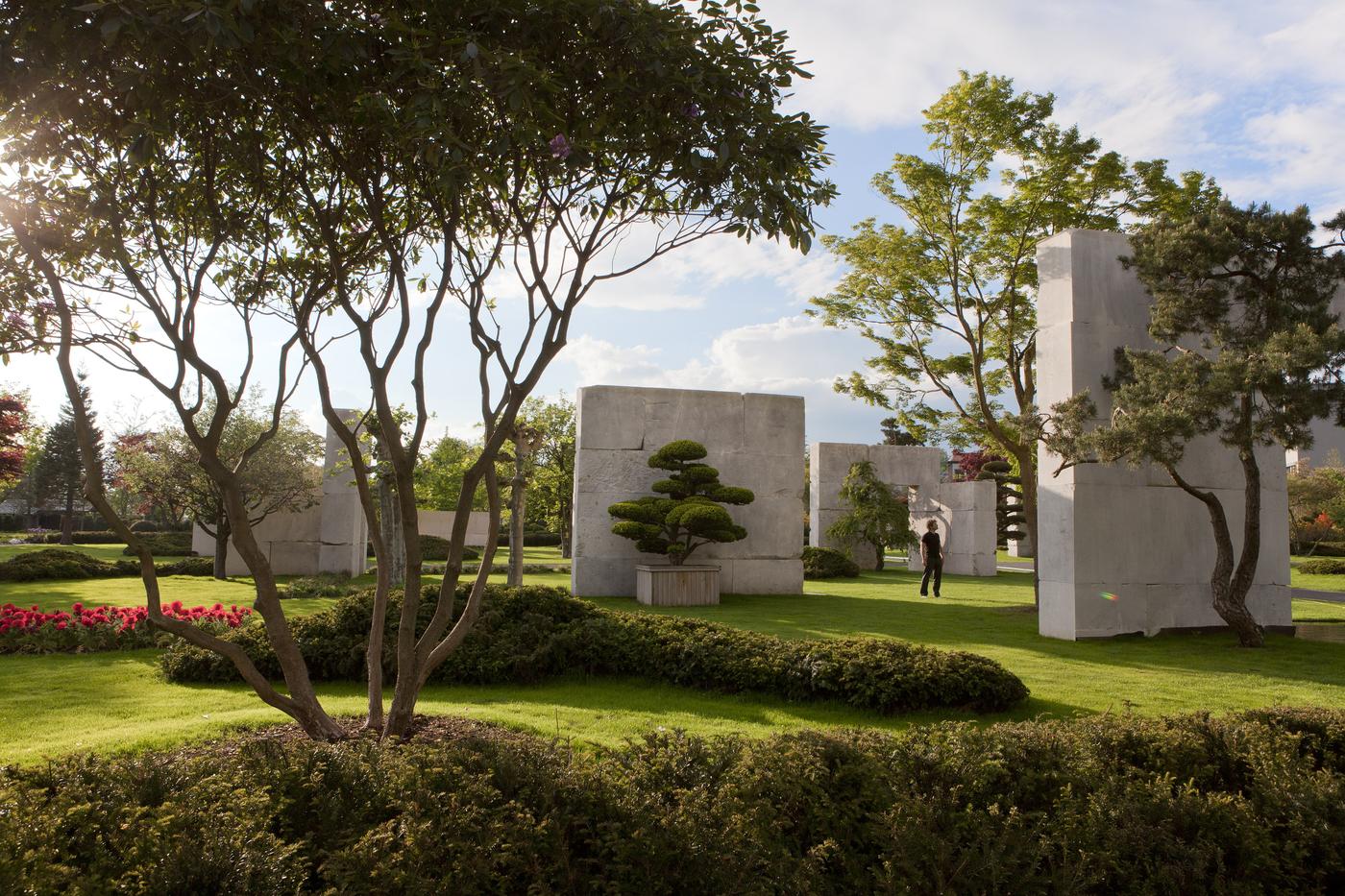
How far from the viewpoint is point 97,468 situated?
4117 millimetres

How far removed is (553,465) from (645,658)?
1943 centimetres

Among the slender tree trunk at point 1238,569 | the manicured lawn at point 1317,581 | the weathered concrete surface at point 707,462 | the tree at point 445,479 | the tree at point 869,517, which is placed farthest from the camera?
the tree at point 445,479

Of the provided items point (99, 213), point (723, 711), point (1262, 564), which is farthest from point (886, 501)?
point (99, 213)

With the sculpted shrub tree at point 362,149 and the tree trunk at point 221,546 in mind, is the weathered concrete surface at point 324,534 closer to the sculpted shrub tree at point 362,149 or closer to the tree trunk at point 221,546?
the tree trunk at point 221,546

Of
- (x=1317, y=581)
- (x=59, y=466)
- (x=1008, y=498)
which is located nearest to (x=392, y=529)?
(x=1317, y=581)

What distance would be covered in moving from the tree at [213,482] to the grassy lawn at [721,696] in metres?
4.65

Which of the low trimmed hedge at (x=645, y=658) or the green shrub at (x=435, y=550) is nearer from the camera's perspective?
the low trimmed hedge at (x=645, y=658)

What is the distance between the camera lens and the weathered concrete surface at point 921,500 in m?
23.7

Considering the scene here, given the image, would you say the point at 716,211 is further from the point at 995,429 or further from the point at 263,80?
the point at 995,429

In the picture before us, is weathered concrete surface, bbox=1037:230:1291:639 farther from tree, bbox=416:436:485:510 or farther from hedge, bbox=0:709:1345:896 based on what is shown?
tree, bbox=416:436:485:510

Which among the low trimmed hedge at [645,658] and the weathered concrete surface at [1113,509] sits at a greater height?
the weathered concrete surface at [1113,509]

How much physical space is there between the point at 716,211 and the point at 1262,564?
1060cm

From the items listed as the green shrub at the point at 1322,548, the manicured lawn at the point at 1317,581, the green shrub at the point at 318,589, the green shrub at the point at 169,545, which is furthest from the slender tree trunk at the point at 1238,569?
the green shrub at the point at 169,545

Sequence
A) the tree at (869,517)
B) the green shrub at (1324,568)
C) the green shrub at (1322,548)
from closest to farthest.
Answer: the green shrub at (1324,568), the tree at (869,517), the green shrub at (1322,548)
